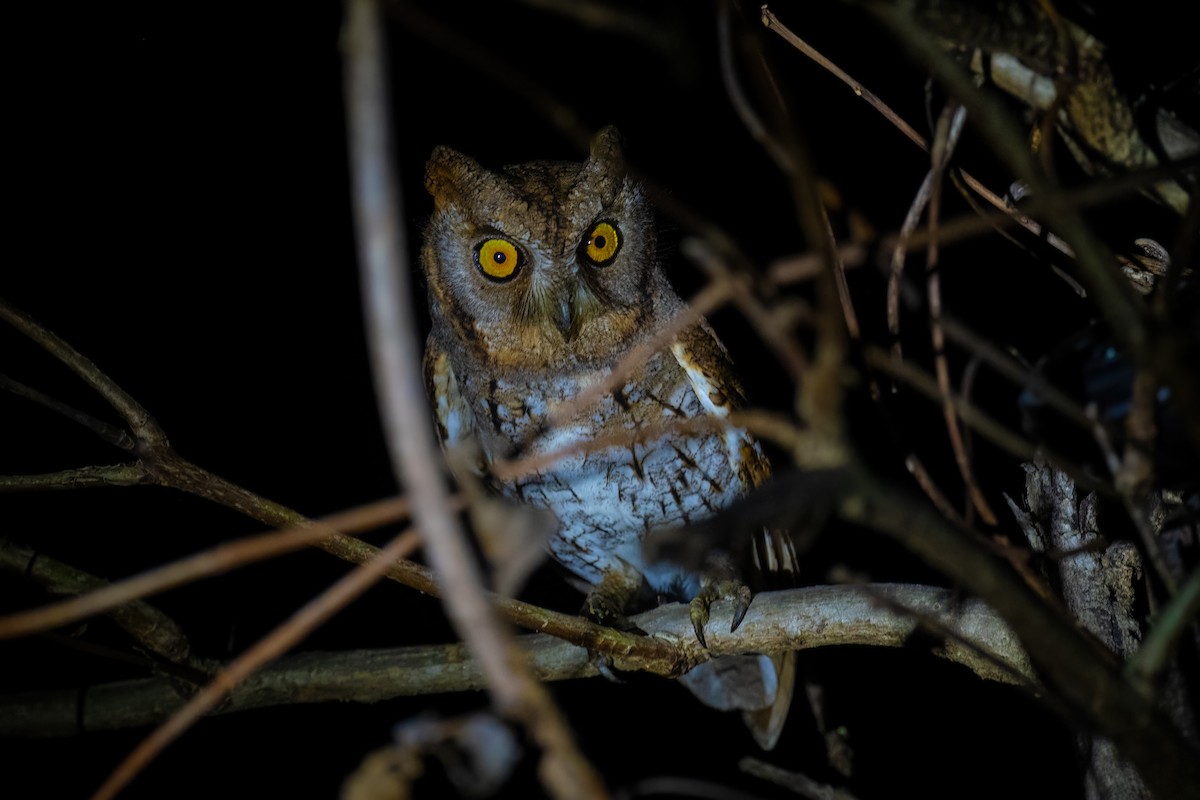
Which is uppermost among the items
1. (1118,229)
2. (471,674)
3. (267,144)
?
(267,144)

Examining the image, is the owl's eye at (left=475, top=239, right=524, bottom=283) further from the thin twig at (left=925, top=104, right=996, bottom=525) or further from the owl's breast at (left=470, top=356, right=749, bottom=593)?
the thin twig at (left=925, top=104, right=996, bottom=525)

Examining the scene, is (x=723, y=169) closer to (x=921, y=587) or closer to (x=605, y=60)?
(x=605, y=60)

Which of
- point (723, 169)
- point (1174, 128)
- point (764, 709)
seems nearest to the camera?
point (1174, 128)

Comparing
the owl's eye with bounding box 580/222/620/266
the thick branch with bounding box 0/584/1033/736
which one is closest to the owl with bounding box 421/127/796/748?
the owl's eye with bounding box 580/222/620/266

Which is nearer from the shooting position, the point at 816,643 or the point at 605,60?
the point at 816,643

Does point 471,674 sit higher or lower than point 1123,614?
higher

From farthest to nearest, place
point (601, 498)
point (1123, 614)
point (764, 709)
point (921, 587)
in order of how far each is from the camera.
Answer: point (764, 709) → point (601, 498) → point (921, 587) → point (1123, 614)

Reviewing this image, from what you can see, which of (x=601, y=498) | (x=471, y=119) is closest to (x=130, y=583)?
(x=601, y=498)
